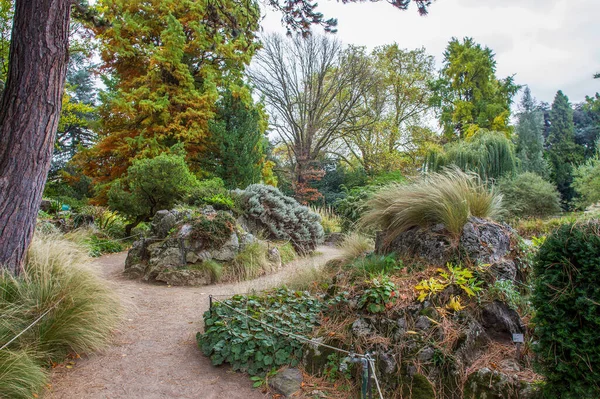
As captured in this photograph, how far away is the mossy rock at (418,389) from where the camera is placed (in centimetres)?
205

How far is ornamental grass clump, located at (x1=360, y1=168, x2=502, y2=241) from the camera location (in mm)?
3164

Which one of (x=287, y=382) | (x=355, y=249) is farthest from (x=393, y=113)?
(x=287, y=382)

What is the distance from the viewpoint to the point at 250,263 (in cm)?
541

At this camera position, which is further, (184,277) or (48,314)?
(184,277)

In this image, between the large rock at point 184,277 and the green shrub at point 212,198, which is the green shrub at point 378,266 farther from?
the green shrub at point 212,198

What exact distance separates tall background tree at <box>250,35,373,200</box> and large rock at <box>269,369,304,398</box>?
39.1 ft

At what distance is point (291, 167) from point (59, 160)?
1356 cm

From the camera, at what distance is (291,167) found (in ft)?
54.0

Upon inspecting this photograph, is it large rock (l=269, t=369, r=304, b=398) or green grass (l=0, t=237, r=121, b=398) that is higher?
green grass (l=0, t=237, r=121, b=398)

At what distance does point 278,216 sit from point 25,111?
497 centimetres

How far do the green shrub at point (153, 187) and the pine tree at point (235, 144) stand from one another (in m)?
→ 2.53

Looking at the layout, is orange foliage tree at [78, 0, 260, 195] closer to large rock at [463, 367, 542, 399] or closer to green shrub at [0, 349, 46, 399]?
green shrub at [0, 349, 46, 399]

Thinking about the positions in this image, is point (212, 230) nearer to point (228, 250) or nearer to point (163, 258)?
point (228, 250)

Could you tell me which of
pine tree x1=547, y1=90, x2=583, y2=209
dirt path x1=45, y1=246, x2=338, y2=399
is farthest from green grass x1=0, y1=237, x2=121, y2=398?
pine tree x1=547, y1=90, x2=583, y2=209
